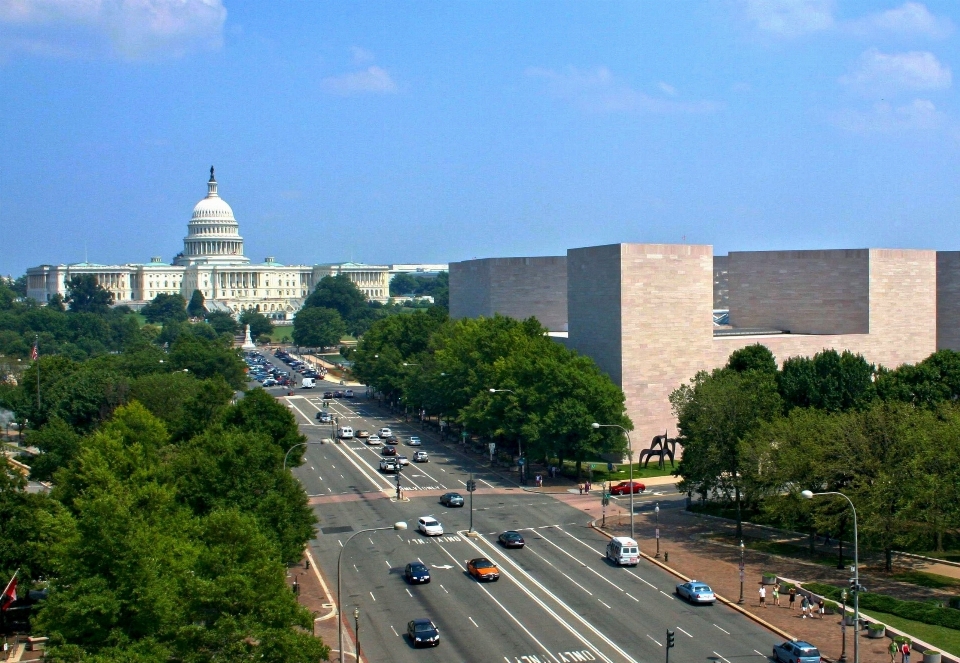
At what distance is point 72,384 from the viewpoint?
83.8 metres

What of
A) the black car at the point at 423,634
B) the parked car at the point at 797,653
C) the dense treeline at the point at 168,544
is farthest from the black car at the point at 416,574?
the parked car at the point at 797,653

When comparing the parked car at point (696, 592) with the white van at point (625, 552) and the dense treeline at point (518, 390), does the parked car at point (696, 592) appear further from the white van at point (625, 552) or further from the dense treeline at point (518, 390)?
the dense treeline at point (518, 390)

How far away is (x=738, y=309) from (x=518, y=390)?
3405 cm

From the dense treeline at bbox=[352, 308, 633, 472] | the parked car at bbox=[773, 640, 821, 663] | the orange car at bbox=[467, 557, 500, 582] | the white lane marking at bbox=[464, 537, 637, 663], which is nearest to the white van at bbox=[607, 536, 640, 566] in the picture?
the white lane marking at bbox=[464, 537, 637, 663]

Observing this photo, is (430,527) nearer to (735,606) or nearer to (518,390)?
(735,606)

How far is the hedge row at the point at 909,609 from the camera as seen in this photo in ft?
134

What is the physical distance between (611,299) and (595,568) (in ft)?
114

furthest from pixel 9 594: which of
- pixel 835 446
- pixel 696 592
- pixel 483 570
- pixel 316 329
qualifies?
pixel 316 329

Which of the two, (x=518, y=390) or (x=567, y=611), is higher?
(x=518, y=390)

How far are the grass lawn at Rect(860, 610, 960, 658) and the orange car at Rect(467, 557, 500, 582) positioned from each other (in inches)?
603

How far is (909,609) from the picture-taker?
4203 cm

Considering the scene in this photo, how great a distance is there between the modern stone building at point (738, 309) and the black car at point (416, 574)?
35180 millimetres

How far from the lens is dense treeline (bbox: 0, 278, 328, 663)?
32156mm

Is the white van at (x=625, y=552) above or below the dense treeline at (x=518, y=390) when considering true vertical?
below
